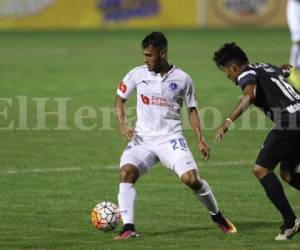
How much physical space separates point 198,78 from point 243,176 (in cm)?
1311

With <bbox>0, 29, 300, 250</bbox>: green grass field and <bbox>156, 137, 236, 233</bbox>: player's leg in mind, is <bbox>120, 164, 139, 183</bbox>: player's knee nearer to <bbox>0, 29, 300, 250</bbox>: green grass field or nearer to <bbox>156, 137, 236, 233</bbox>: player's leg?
<bbox>156, 137, 236, 233</bbox>: player's leg

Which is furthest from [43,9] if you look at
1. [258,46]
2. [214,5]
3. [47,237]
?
[47,237]

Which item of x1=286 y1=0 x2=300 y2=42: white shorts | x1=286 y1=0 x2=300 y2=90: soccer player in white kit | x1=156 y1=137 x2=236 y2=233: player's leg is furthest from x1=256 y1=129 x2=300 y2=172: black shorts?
x1=286 y1=0 x2=300 y2=42: white shorts

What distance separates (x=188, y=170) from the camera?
10383 millimetres

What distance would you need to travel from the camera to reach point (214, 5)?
43750 mm

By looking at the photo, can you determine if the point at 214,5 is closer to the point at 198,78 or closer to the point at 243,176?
the point at 198,78

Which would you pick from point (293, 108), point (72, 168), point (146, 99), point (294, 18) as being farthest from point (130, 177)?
point (294, 18)

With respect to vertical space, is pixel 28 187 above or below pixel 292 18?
below

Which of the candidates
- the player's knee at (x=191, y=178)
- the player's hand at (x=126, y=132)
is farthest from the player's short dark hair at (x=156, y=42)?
the player's knee at (x=191, y=178)

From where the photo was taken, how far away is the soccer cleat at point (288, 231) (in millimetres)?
10305

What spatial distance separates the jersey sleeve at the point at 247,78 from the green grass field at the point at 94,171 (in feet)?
5.20

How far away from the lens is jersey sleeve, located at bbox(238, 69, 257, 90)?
1012 cm

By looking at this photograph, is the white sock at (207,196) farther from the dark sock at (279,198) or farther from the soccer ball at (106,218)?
the soccer ball at (106,218)

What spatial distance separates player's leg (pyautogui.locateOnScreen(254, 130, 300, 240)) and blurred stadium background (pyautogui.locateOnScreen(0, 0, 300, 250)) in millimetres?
190
